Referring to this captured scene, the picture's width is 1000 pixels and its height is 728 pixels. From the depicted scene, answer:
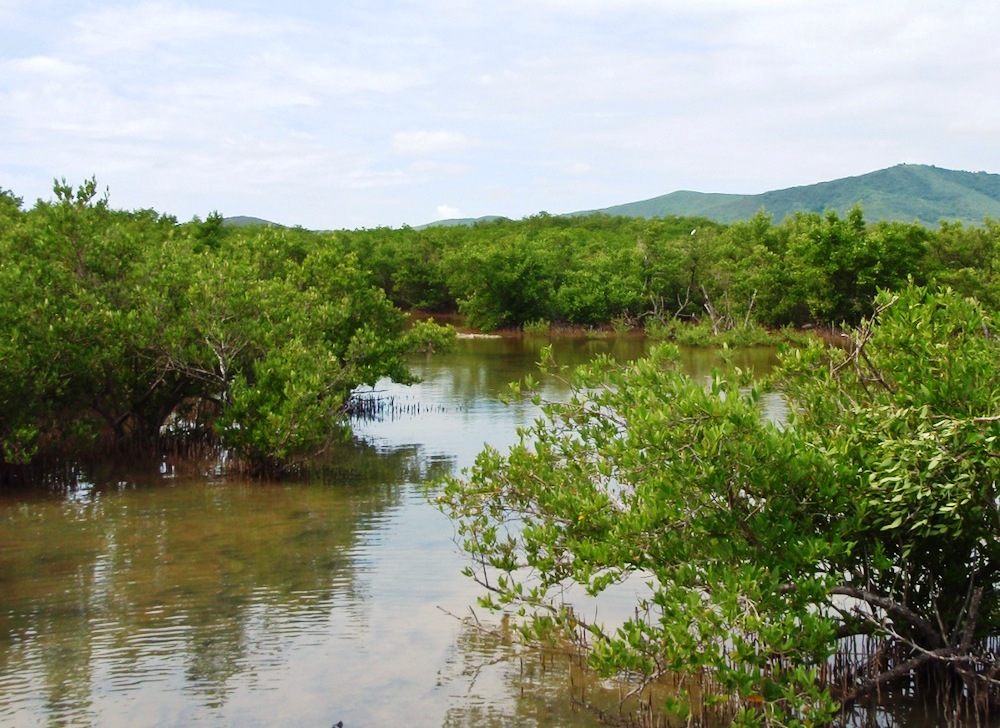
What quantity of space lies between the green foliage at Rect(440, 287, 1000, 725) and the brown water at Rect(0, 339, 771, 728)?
59.8 inches

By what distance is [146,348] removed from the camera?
1623 cm

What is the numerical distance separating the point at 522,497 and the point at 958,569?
3413mm

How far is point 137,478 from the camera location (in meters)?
16.3

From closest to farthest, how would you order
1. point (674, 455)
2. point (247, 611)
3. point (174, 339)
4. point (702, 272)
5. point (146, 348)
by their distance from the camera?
point (674, 455) → point (247, 611) → point (174, 339) → point (146, 348) → point (702, 272)

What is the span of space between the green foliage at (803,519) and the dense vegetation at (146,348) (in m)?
8.80

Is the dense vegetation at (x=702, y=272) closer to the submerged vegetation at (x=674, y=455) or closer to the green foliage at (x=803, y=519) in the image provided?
the submerged vegetation at (x=674, y=455)

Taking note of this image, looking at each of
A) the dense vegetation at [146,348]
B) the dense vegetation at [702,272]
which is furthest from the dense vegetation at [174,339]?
the dense vegetation at [702,272]

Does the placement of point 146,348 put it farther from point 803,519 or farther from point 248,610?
point 803,519

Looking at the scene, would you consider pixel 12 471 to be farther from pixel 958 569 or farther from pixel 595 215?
pixel 595 215

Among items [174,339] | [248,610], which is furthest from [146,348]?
[248,610]

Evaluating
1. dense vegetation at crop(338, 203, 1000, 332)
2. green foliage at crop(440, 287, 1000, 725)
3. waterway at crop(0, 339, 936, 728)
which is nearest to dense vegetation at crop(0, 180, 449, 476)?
waterway at crop(0, 339, 936, 728)

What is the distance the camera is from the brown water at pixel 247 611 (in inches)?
316

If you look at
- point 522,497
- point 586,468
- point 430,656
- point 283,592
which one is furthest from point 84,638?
point 586,468

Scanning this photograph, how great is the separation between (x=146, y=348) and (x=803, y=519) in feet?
40.2
